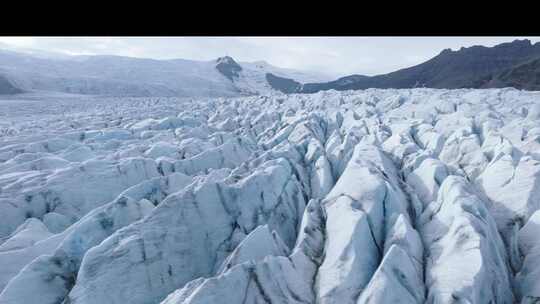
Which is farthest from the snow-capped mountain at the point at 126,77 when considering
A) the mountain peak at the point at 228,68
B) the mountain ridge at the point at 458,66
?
the mountain ridge at the point at 458,66

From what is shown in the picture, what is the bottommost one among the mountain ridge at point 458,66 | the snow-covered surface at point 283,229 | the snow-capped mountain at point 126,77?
the snow-covered surface at point 283,229

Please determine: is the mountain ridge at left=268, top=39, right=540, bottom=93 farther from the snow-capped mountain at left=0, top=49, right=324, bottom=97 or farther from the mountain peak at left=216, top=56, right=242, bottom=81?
the mountain peak at left=216, top=56, right=242, bottom=81

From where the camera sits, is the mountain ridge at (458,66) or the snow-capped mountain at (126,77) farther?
the mountain ridge at (458,66)

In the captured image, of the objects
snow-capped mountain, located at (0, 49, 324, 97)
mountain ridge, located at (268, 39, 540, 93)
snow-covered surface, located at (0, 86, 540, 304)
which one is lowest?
snow-covered surface, located at (0, 86, 540, 304)

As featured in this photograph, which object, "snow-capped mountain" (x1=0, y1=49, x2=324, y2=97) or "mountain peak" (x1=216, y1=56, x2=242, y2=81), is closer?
"snow-capped mountain" (x1=0, y1=49, x2=324, y2=97)

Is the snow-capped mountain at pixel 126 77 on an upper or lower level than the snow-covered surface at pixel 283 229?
A: upper

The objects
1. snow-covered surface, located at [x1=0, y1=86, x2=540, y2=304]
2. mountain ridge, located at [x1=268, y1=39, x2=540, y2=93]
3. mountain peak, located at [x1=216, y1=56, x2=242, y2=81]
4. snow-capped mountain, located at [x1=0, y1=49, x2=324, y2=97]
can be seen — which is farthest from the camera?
mountain peak, located at [x1=216, y1=56, x2=242, y2=81]

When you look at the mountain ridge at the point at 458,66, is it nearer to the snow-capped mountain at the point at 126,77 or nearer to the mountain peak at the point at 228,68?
the snow-capped mountain at the point at 126,77

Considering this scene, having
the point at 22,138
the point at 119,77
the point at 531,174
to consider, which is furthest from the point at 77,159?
the point at 119,77

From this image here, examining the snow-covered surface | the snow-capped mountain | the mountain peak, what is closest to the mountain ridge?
the snow-capped mountain

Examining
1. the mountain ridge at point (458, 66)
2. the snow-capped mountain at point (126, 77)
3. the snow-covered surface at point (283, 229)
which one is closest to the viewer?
the snow-covered surface at point (283, 229)
